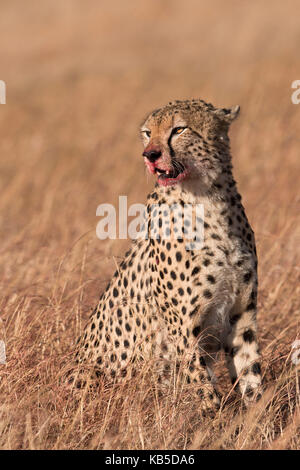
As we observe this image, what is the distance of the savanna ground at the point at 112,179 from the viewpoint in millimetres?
3248

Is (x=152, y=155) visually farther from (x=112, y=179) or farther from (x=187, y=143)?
(x=112, y=179)

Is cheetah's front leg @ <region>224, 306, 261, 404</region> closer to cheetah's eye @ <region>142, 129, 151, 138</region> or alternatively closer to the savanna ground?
the savanna ground

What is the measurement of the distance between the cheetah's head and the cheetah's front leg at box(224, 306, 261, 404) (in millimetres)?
633

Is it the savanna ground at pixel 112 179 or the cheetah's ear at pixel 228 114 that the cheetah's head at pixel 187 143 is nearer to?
the cheetah's ear at pixel 228 114

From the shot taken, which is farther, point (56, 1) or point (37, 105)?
point (56, 1)

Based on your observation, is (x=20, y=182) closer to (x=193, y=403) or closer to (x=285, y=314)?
(x=285, y=314)

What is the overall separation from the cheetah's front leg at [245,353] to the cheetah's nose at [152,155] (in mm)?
788

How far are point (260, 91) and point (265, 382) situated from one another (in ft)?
22.7

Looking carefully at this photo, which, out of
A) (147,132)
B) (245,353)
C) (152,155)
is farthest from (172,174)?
(245,353)

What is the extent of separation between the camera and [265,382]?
387 cm

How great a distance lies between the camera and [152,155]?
11.2ft

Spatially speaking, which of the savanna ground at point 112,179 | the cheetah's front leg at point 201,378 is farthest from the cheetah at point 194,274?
the savanna ground at point 112,179

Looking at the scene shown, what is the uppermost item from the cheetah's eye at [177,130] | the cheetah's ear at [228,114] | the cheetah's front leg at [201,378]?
the cheetah's ear at [228,114]
